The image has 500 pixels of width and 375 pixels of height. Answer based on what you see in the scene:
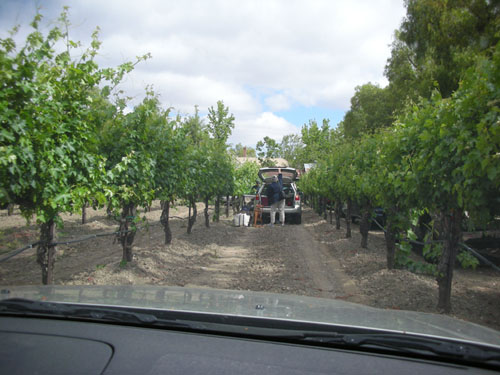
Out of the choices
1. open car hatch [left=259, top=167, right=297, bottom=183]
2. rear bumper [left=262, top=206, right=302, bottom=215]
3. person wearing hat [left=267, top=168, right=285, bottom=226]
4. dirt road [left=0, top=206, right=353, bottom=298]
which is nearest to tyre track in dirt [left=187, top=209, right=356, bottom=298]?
dirt road [left=0, top=206, right=353, bottom=298]

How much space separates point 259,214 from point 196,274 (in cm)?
1052

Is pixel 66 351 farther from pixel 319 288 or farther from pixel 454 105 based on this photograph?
pixel 319 288

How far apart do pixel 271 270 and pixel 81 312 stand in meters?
6.89

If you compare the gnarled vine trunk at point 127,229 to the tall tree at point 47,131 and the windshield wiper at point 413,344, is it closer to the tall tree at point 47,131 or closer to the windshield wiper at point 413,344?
the tall tree at point 47,131

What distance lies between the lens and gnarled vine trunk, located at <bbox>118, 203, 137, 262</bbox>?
26.2 feet

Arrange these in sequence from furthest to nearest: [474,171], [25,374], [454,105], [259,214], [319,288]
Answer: [259,214], [319,288], [454,105], [474,171], [25,374]

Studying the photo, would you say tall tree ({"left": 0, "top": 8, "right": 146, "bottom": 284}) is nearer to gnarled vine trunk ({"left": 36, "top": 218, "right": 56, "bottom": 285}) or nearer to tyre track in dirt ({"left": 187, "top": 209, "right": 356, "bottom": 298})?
gnarled vine trunk ({"left": 36, "top": 218, "right": 56, "bottom": 285})

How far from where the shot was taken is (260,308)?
2.35m

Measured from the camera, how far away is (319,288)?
24.0 ft

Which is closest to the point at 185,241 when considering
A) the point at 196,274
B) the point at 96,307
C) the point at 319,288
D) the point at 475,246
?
the point at 196,274

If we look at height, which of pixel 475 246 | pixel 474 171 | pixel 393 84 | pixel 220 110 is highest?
pixel 220 110

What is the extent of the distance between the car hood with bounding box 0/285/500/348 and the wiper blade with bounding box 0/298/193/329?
0.36 ft

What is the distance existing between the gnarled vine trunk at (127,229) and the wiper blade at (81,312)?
19.1 ft

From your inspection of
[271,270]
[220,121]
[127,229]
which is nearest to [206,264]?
[271,270]
